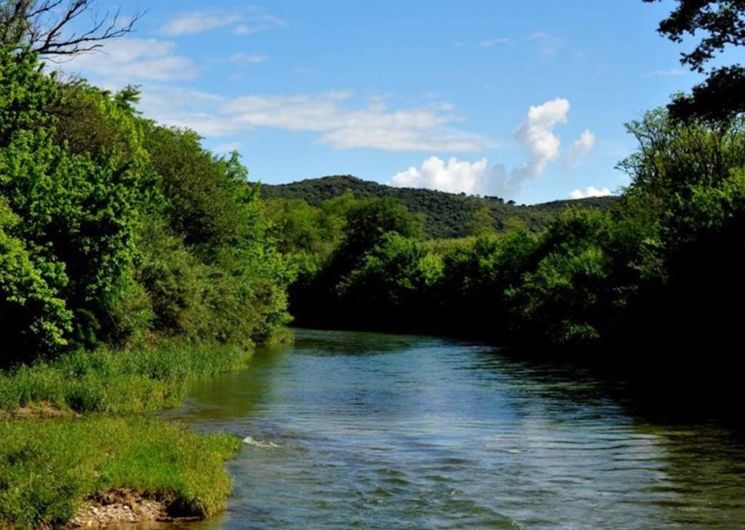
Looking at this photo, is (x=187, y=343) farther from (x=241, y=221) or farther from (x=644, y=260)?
(x=644, y=260)

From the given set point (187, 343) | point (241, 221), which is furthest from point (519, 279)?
point (187, 343)

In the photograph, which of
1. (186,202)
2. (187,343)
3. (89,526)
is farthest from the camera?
(186,202)

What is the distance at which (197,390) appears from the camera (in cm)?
3634

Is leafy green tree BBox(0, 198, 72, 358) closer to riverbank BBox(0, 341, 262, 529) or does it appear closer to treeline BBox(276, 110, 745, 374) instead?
riverbank BBox(0, 341, 262, 529)

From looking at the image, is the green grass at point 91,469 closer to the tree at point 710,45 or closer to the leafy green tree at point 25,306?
the leafy green tree at point 25,306

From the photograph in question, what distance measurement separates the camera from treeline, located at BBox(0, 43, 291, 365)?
29859 millimetres

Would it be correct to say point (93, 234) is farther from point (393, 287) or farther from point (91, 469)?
point (393, 287)

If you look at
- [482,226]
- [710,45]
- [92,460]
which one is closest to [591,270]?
[710,45]

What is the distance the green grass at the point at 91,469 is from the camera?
1551 centimetres

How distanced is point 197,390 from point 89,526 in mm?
20587

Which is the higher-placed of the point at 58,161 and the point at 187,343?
the point at 58,161

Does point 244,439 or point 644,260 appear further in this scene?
point 644,260

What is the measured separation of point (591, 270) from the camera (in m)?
61.2

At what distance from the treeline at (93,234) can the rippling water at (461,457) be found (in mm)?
5535
